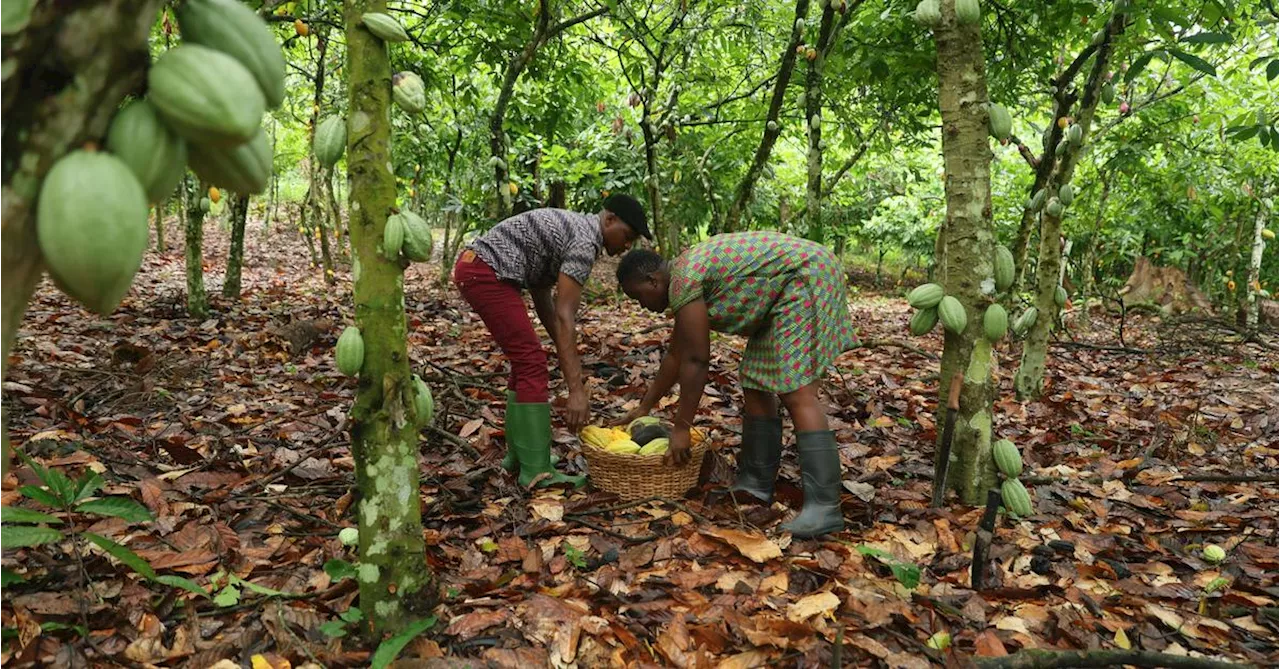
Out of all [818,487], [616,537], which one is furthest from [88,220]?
[818,487]

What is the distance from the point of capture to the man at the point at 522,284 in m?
3.20

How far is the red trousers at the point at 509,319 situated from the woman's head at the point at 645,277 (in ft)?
1.67

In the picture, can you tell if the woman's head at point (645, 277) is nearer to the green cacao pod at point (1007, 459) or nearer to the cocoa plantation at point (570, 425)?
the cocoa plantation at point (570, 425)

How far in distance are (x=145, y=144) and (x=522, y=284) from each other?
2642 mm

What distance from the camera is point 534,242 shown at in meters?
3.27

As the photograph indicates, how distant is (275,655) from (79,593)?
52 cm

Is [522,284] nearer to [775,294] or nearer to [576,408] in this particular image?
[576,408]

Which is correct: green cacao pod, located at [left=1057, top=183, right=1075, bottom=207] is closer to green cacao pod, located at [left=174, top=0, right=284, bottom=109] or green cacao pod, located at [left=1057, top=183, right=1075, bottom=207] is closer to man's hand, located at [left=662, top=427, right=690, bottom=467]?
man's hand, located at [left=662, top=427, right=690, bottom=467]

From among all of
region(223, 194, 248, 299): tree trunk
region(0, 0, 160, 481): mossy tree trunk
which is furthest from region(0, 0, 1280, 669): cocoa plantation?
region(223, 194, 248, 299): tree trunk

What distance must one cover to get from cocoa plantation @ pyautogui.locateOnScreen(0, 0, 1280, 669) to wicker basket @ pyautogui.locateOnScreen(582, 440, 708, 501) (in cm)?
1

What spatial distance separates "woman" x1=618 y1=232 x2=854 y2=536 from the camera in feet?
9.30

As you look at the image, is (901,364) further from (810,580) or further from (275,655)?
(275,655)

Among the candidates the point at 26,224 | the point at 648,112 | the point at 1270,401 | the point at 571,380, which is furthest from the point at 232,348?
the point at 1270,401

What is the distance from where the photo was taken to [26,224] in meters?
0.63
